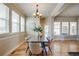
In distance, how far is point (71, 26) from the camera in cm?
1162

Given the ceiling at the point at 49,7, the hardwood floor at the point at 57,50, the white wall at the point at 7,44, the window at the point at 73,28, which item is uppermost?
the ceiling at the point at 49,7

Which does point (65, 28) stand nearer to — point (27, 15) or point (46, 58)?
point (27, 15)

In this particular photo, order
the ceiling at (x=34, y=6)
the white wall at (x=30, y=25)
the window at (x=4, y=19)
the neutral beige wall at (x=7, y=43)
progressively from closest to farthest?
the neutral beige wall at (x=7, y=43)
the window at (x=4, y=19)
the ceiling at (x=34, y=6)
the white wall at (x=30, y=25)

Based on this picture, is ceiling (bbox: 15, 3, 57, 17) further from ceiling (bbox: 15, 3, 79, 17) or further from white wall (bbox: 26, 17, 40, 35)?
white wall (bbox: 26, 17, 40, 35)

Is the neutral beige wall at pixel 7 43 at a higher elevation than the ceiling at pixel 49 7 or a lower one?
lower

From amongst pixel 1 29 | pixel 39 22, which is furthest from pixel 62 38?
pixel 1 29

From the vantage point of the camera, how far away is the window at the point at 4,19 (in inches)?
173

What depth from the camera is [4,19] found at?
469 centimetres

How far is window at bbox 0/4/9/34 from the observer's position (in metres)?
4.40

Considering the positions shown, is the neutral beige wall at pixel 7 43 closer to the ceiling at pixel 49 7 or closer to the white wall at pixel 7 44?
the white wall at pixel 7 44

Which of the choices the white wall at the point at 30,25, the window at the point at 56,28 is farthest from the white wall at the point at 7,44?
the window at the point at 56,28

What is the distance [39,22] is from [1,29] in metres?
4.44

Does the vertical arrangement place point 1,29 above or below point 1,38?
above

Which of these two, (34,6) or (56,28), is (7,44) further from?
(56,28)
